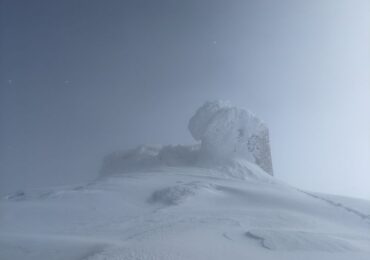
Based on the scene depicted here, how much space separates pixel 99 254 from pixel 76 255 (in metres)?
0.56

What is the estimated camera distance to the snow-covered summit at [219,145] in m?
19.0

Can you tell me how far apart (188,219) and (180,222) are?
427 millimetres

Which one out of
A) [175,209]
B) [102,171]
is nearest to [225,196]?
[175,209]

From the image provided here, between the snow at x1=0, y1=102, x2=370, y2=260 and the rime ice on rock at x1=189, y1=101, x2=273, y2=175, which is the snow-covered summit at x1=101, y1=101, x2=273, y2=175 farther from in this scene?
the snow at x1=0, y1=102, x2=370, y2=260

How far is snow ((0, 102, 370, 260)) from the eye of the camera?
7.19 m

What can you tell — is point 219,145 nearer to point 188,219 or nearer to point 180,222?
point 188,219

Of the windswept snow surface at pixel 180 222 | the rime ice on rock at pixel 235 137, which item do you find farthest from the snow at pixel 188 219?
the rime ice on rock at pixel 235 137

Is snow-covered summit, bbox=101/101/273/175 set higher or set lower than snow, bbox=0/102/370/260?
higher

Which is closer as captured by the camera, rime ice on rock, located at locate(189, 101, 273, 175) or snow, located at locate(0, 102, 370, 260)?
snow, located at locate(0, 102, 370, 260)

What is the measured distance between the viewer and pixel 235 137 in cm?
1934

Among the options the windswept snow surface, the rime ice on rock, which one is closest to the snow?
the windswept snow surface

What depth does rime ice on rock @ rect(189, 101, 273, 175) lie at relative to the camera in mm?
19016

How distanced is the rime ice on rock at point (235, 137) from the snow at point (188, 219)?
0.44 ft

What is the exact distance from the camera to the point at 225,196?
13.1 meters
